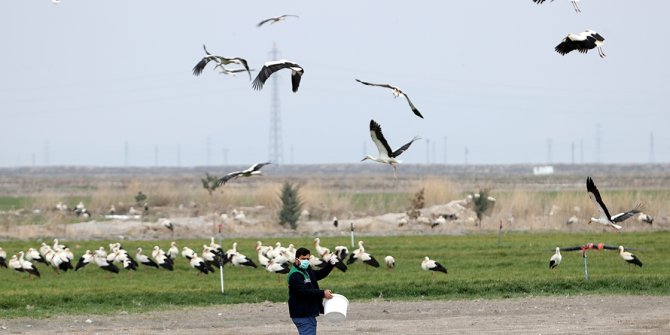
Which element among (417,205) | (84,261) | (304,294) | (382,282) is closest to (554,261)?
(382,282)

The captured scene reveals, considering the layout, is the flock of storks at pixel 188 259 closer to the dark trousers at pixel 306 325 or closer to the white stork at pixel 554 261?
the white stork at pixel 554 261

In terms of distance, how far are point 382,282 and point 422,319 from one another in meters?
5.09

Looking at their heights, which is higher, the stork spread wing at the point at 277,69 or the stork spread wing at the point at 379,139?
the stork spread wing at the point at 277,69

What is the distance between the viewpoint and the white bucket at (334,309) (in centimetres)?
1582

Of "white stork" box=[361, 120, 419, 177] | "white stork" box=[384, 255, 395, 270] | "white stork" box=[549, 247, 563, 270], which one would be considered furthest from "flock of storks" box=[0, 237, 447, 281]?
"white stork" box=[361, 120, 419, 177]

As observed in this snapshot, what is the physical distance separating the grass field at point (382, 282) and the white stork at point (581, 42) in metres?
8.48

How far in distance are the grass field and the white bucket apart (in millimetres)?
8976

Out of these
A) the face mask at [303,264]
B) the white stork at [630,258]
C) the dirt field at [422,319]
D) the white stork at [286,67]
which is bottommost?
the dirt field at [422,319]

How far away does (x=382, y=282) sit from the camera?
89.7 ft

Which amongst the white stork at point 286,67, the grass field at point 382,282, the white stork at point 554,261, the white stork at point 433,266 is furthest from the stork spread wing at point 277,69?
the white stork at point 554,261

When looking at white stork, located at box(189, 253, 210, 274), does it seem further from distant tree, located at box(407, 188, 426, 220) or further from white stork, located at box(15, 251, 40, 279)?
distant tree, located at box(407, 188, 426, 220)

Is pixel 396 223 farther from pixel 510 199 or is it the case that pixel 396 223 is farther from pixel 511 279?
pixel 511 279

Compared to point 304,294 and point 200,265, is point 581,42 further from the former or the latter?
point 200,265

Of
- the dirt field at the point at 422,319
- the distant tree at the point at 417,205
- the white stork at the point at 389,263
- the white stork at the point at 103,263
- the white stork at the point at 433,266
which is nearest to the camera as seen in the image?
the dirt field at the point at 422,319
